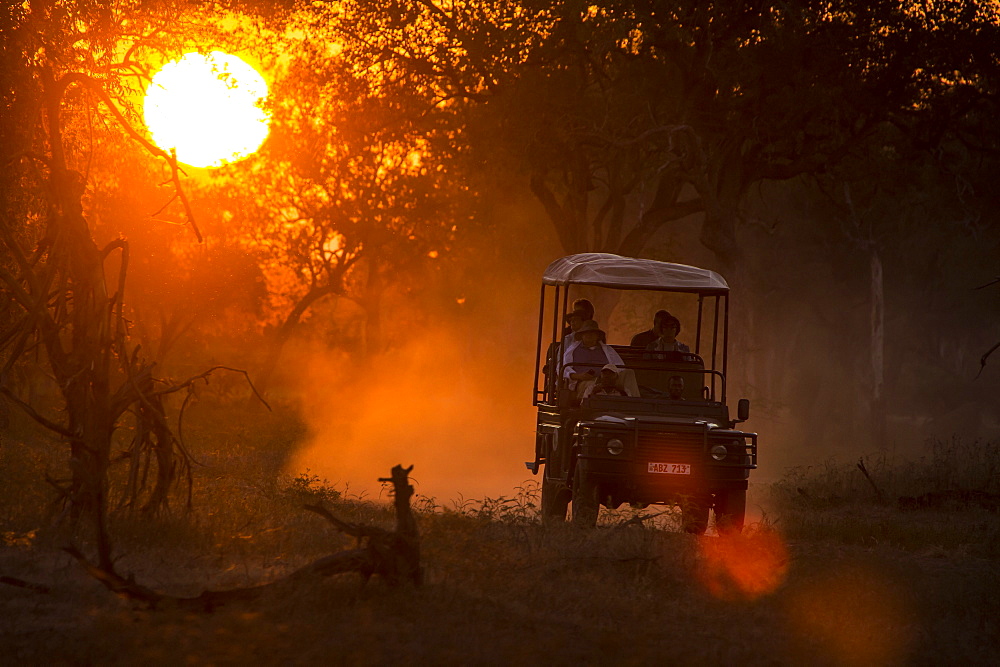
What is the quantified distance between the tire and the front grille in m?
1.32

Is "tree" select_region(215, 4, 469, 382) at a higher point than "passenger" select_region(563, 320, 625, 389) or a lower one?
higher

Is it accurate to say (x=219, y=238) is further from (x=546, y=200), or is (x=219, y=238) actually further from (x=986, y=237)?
(x=986, y=237)

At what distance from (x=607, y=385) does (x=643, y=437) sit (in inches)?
49.9

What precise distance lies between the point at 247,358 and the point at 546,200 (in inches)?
1048

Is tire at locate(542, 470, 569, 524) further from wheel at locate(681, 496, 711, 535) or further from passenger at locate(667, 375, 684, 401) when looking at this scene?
passenger at locate(667, 375, 684, 401)

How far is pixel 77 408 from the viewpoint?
9.86 metres

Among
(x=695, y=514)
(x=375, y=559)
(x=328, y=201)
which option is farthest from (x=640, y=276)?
(x=328, y=201)

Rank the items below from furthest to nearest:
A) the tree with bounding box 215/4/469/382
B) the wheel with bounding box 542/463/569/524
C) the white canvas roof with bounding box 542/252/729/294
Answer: the tree with bounding box 215/4/469/382
the white canvas roof with bounding box 542/252/729/294
the wheel with bounding box 542/463/569/524

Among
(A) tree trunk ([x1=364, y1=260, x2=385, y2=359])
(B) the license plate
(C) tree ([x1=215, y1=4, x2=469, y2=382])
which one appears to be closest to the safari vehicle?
(B) the license plate

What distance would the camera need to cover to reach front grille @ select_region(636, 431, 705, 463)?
1188 centimetres

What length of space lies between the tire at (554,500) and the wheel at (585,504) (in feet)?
2.60

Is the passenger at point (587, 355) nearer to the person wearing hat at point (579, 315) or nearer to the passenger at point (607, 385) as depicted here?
the passenger at point (607, 385)

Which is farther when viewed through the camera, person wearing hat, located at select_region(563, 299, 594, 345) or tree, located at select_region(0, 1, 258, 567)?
person wearing hat, located at select_region(563, 299, 594, 345)

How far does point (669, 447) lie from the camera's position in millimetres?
11930
